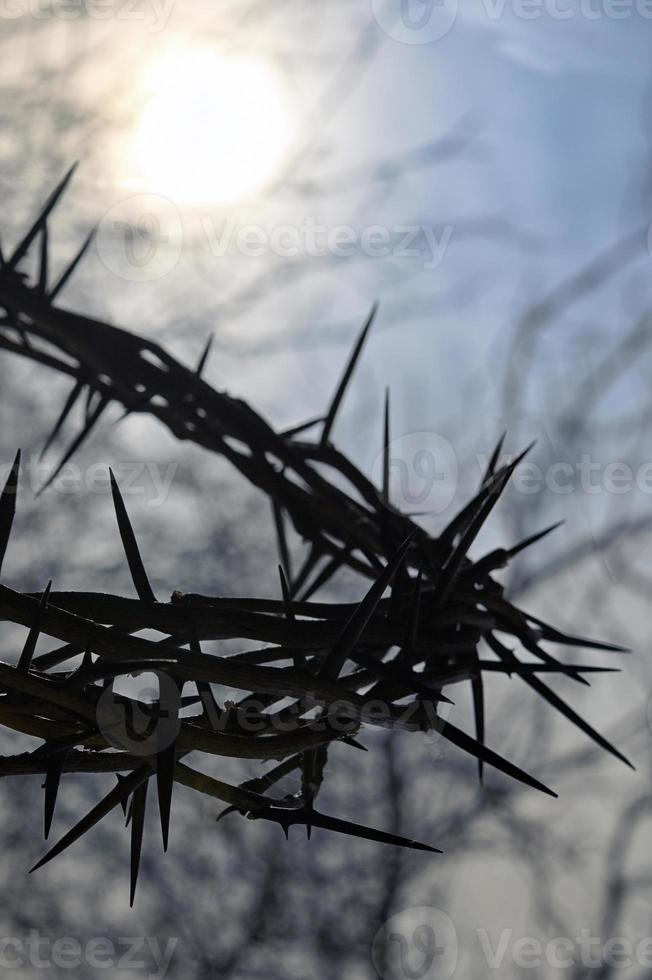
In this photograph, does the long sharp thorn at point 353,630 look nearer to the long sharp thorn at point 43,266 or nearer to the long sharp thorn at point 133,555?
the long sharp thorn at point 133,555

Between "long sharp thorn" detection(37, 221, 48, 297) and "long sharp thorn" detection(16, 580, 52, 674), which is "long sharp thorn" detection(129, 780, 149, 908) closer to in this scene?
"long sharp thorn" detection(16, 580, 52, 674)

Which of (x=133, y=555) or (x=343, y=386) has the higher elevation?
(x=343, y=386)

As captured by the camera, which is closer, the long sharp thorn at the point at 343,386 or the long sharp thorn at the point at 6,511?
the long sharp thorn at the point at 6,511

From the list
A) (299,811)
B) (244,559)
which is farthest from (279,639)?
(244,559)

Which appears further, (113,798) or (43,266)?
(43,266)

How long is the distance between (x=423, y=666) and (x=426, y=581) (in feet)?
0.18

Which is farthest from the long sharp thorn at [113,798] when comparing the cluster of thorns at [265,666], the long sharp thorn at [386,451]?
the long sharp thorn at [386,451]

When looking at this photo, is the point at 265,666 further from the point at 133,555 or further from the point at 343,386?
the point at 343,386

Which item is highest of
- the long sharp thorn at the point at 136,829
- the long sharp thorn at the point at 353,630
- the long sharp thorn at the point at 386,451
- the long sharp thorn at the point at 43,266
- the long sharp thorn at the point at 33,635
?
the long sharp thorn at the point at 43,266

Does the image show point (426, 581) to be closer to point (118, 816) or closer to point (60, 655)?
point (60, 655)

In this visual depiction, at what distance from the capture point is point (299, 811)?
0.18 m

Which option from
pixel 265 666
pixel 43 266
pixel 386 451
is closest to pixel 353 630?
pixel 265 666

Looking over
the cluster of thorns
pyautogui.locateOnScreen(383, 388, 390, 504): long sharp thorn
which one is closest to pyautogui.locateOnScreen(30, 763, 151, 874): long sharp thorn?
the cluster of thorns

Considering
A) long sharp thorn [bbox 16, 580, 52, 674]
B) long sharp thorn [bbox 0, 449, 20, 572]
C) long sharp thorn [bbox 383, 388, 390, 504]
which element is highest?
long sharp thorn [bbox 383, 388, 390, 504]
